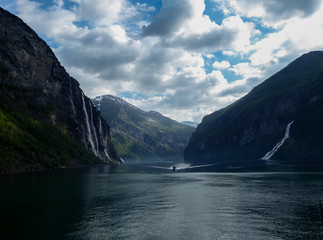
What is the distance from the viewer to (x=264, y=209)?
46250 mm

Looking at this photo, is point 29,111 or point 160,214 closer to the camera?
point 160,214

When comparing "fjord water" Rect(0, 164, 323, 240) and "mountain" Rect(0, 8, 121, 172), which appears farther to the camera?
"mountain" Rect(0, 8, 121, 172)

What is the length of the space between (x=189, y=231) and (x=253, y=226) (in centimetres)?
927

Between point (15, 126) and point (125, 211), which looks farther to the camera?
point (15, 126)

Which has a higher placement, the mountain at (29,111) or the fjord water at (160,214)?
the mountain at (29,111)

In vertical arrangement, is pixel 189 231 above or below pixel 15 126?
below

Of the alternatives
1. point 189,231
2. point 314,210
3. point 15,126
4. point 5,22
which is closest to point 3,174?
point 15,126

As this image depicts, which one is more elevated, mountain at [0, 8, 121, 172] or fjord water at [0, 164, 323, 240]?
mountain at [0, 8, 121, 172]

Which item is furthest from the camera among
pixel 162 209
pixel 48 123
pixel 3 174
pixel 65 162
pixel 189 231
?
pixel 48 123

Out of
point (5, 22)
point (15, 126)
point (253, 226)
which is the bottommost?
point (253, 226)

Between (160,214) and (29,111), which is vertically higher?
(29,111)

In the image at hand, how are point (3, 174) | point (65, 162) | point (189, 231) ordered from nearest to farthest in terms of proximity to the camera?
1. point (189, 231)
2. point (3, 174)
3. point (65, 162)

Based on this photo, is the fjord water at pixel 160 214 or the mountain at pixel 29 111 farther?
the mountain at pixel 29 111

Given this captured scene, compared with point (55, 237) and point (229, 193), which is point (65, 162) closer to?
point (229, 193)
